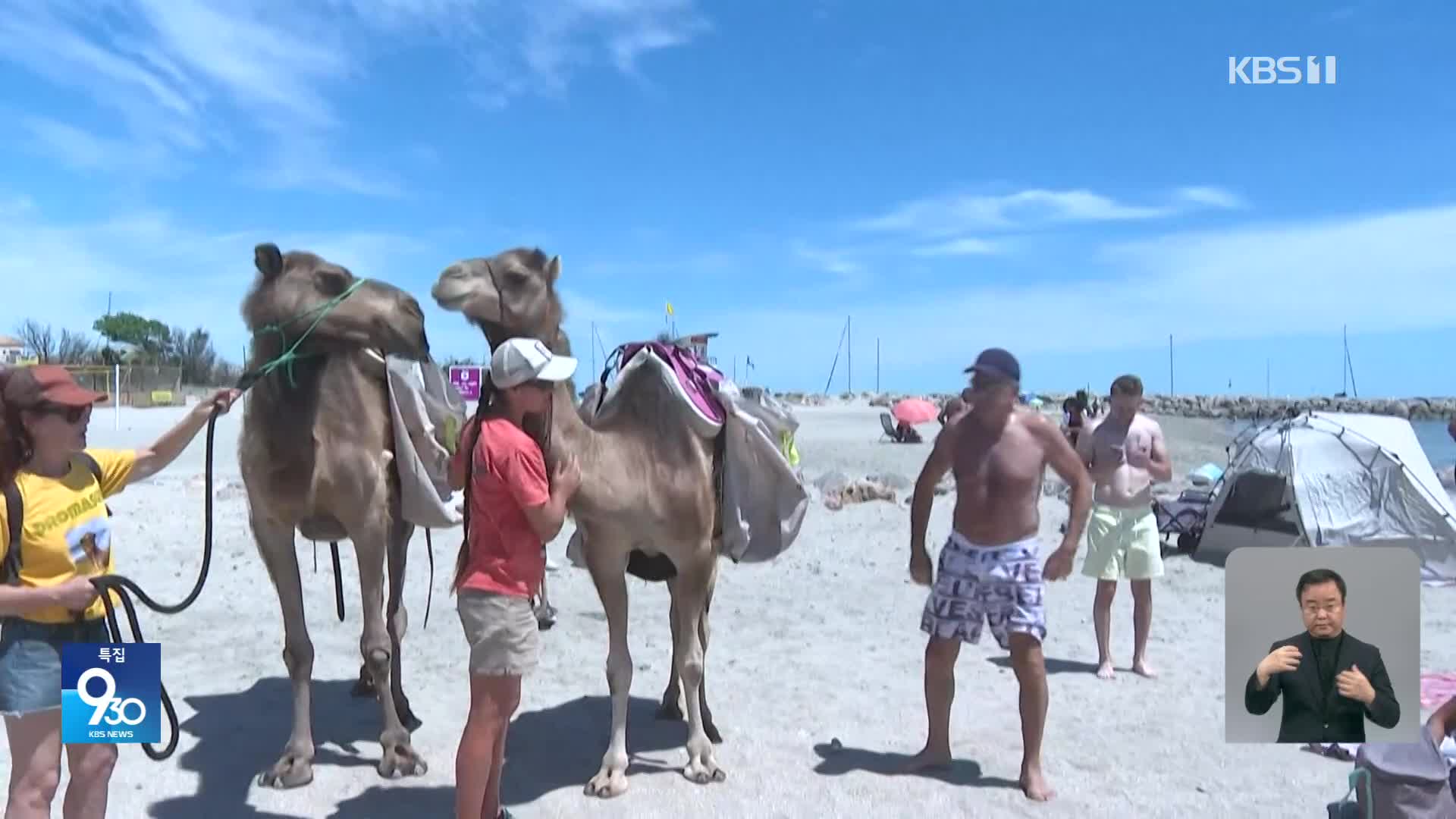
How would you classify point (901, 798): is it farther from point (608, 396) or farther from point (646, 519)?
point (608, 396)

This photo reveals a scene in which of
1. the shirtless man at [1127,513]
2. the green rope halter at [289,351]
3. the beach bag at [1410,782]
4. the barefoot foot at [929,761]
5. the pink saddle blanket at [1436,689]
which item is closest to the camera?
the beach bag at [1410,782]

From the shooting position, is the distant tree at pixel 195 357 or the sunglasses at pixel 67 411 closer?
the sunglasses at pixel 67 411

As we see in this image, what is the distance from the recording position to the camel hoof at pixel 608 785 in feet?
16.2

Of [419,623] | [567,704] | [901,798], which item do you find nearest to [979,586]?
[901,798]

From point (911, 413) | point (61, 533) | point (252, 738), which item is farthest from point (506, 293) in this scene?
point (911, 413)

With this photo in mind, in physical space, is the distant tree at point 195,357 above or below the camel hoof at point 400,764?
above

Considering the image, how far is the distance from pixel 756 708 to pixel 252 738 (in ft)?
9.14

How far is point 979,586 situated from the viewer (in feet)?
16.4

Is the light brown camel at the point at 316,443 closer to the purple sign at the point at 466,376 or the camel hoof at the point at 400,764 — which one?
the camel hoof at the point at 400,764

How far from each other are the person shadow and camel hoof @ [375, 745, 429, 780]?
10 cm

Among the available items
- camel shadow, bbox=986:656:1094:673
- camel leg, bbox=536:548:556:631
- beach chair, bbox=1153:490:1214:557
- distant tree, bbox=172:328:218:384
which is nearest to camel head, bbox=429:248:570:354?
camel leg, bbox=536:548:556:631

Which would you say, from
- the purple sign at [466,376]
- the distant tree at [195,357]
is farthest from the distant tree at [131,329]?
the purple sign at [466,376]

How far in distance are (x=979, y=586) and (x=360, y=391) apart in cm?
305

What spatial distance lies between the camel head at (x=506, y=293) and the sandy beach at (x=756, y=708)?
7.04 feet
